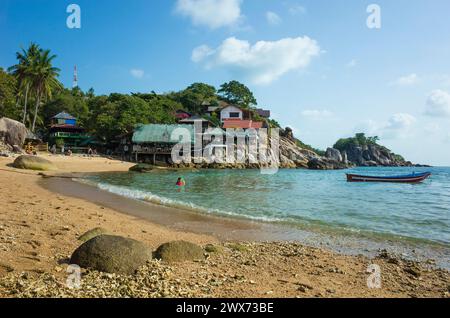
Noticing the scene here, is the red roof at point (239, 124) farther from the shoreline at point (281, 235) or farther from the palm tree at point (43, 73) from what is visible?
the shoreline at point (281, 235)

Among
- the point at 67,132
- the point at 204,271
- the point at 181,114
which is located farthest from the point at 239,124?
the point at 204,271

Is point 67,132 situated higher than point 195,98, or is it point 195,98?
point 195,98

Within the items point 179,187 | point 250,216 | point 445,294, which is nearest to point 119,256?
point 445,294

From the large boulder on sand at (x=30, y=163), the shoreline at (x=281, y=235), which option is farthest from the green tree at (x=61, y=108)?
the shoreline at (x=281, y=235)

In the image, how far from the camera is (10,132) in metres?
40.9

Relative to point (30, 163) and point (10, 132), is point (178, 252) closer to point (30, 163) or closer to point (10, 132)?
point (30, 163)

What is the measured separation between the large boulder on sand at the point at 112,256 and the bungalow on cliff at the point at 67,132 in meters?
59.5

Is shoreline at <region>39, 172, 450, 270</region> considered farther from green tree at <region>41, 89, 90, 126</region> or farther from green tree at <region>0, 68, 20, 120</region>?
green tree at <region>41, 89, 90, 126</region>

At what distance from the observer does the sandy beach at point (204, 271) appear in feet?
15.9

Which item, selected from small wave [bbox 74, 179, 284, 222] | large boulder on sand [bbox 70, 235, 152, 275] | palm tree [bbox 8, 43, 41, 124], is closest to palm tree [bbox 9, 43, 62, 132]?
palm tree [bbox 8, 43, 41, 124]

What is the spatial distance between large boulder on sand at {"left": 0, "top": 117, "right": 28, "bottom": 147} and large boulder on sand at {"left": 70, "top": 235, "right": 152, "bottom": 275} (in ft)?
144

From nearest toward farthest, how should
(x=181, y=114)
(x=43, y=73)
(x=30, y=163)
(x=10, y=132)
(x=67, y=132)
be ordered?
1. (x=30, y=163)
2. (x=10, y=132)
3. (x=43, y=73)
4. (x=67, y=132)
5. (x=181, y=114)

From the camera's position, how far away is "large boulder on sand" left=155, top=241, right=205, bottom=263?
6473mm

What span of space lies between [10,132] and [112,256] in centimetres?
4480
